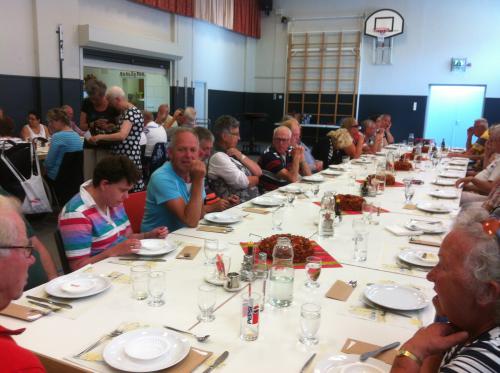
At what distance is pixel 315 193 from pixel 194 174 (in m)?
1.33

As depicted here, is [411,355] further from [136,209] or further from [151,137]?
[151,137]

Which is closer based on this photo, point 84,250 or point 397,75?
point 84,250

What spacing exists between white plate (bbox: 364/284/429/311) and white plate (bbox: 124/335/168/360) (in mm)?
821

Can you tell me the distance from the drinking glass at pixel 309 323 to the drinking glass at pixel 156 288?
0.55 metres

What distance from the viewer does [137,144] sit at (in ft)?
17.5

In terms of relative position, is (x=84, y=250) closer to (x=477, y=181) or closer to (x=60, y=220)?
(x=60, y=220)

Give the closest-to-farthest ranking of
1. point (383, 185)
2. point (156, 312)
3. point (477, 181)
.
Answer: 1. point (156, 312)
2. point (383, 185)
3. point (477, 181)

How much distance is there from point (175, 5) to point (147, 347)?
9778 millimetres

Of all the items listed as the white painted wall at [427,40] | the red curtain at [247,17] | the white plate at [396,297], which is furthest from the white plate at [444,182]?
the red curtain at [247,17]

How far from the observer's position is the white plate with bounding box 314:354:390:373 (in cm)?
126

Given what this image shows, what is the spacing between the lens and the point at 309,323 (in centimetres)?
140

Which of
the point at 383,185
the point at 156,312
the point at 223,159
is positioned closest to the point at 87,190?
the point at 156,312

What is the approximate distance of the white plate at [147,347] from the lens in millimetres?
1278

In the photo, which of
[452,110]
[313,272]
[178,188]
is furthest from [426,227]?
[452,110]
